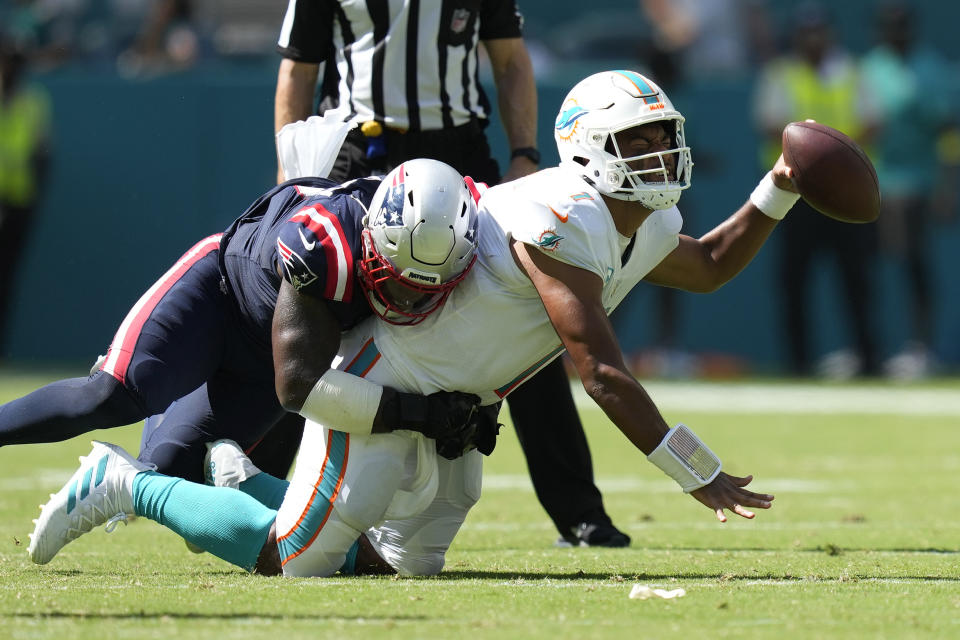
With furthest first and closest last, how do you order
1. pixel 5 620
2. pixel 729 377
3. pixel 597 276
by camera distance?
pixel 729 377 < pixel 597 276 < pixel 5 620

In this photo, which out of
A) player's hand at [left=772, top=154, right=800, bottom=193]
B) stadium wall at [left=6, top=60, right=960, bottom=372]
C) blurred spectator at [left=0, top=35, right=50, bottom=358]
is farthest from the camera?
stadium wall at [left=6, top=60, right=960, bottom=372]

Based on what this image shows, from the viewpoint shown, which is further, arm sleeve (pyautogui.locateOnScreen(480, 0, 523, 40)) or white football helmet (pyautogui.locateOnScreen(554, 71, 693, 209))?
arm sleeve (pyautogui.locateOnScreen(480, 0, 523, 40))

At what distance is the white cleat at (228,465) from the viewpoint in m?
4.24

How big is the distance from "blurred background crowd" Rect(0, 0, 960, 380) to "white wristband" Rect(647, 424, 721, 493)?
7.98 meters

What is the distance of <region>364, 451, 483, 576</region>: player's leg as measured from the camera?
4.12 meters

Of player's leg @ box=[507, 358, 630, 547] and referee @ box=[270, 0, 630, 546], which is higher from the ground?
referee @ box=[270, 0, 630, 546]

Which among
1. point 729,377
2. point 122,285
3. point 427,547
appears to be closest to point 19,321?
point 122,285

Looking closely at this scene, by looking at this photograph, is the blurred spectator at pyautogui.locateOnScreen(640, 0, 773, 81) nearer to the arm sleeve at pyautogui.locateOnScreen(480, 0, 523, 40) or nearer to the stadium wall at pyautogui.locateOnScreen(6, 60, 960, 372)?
the stadium wall at pyautogui.locateOnScreen(6, 60, 960, 372)

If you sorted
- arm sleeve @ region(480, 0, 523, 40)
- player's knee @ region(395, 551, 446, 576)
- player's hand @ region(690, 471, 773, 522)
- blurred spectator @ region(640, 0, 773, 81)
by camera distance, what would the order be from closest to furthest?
player's hand @ region(690, 471, 773, 522) → player's knee @ region(395, 551, 446, 576) → arm sleeve @ region(480, 0, 523, 40) → blurred spectator @ region(640, 0, 773, 81)

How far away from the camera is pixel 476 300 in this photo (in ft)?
12.9

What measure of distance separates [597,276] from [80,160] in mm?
9210

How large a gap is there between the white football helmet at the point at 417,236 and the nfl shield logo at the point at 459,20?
1246 millimetres

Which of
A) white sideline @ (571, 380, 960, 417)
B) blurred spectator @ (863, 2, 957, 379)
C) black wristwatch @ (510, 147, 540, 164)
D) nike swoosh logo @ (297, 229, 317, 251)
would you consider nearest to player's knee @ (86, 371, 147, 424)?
nike swoosh logo @ (297, 229, 317, 251)

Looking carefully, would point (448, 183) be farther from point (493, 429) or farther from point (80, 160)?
point (80, 160)
